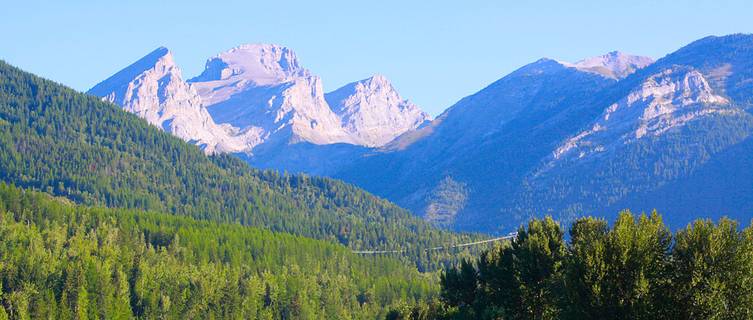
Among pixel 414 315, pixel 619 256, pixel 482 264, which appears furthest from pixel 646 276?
pixel 414 315

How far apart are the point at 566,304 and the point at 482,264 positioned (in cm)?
4975

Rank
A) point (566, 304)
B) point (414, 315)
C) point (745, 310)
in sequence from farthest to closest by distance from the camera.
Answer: point (414, 315)
point (566, 304)
point (745, 310)

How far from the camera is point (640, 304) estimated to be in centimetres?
7319

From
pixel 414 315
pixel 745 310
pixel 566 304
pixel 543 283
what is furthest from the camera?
pixel 414 315

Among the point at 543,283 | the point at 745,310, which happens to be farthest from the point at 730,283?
the point at 543,283

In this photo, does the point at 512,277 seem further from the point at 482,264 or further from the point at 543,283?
the point at 482,264

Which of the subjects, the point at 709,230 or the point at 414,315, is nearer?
the point at 709,230

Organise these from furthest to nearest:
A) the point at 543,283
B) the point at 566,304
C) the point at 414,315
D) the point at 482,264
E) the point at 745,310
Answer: the point at 414,315 → the point at 482,264 → the point at 543,283 → the point at 566,304 → the point at 745,310

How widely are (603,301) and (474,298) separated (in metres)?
54.2

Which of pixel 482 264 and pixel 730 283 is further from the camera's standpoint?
pixel 482 264

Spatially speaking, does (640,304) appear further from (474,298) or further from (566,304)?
(474,298)

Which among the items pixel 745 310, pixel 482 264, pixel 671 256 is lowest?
pixel 745 310

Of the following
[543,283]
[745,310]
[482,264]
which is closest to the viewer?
[745,310]

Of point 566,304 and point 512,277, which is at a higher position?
point 512,277
